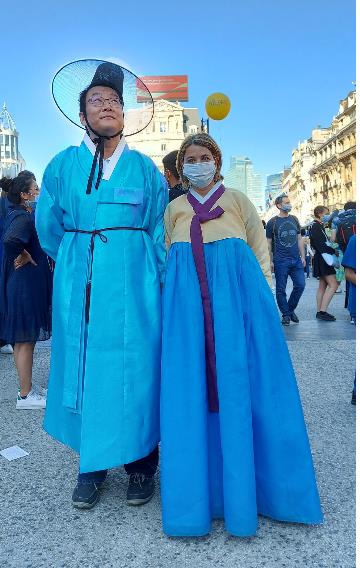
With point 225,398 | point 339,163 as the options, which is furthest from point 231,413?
point 339,163

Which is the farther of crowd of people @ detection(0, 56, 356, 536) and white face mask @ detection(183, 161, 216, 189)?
white face mask @ detection(183, 161, 216, 189)

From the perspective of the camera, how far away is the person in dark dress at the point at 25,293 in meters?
3.62

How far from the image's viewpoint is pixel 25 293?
3674 mm

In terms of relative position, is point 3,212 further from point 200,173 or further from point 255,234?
point 255,234

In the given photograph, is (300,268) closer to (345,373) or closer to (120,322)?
(345,373)

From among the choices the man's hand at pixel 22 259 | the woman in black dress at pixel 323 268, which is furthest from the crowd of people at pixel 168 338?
the woman in black dress at pixel 323 268

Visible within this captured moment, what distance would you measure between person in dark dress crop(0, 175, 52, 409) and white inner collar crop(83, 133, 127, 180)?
4.47 ft

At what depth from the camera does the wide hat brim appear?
91.7 inches

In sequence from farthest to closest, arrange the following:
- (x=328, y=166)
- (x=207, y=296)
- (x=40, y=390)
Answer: (x=328, y=166) < (x=40, y=390) < (x=207, y=296)

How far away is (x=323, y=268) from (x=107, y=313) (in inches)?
223

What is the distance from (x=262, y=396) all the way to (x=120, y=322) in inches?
27.1

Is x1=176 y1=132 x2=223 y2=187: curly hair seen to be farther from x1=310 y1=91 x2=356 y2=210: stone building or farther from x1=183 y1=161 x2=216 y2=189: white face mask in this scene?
x1=310 y1=91 x2=356 y2=210: stone building

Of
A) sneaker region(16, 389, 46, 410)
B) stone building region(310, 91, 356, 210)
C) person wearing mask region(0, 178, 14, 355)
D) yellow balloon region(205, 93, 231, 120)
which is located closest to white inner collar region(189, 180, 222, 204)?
sneaker region(16, 389, 46, 410)

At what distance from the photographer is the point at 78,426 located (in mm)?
2219
